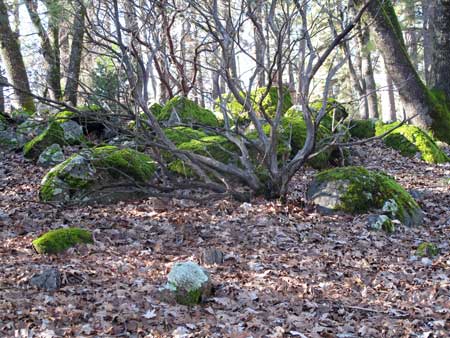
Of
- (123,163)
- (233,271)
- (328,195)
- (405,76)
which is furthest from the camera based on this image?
(405,76)

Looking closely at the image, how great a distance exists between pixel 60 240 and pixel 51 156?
4207mm

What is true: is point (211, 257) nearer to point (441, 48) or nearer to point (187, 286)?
point (187, 286)

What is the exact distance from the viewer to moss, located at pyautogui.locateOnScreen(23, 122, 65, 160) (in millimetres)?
9203

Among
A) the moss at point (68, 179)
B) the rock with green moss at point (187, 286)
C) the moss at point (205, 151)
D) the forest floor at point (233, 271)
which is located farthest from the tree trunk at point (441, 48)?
the rock with green moss at point (187, 286)

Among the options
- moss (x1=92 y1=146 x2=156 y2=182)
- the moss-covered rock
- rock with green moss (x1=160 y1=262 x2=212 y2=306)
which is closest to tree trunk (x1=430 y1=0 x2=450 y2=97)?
the moss-covered rock

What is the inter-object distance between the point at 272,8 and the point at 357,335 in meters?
4.64

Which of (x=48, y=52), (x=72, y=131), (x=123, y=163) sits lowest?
(x=123, y=163)

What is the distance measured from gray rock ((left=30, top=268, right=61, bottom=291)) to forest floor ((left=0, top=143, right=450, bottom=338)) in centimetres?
10

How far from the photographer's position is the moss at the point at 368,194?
6.84 meters

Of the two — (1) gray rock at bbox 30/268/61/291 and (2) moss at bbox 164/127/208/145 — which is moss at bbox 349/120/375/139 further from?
(1) gray rock at bbox 30/268/61/291

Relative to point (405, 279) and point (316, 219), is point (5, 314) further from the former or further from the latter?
point (316, 219)

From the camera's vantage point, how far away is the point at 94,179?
7.28 meters

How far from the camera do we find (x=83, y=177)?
723 centimetres

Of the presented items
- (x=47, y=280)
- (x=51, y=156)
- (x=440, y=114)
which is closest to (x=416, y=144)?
(x=440, y=114)
